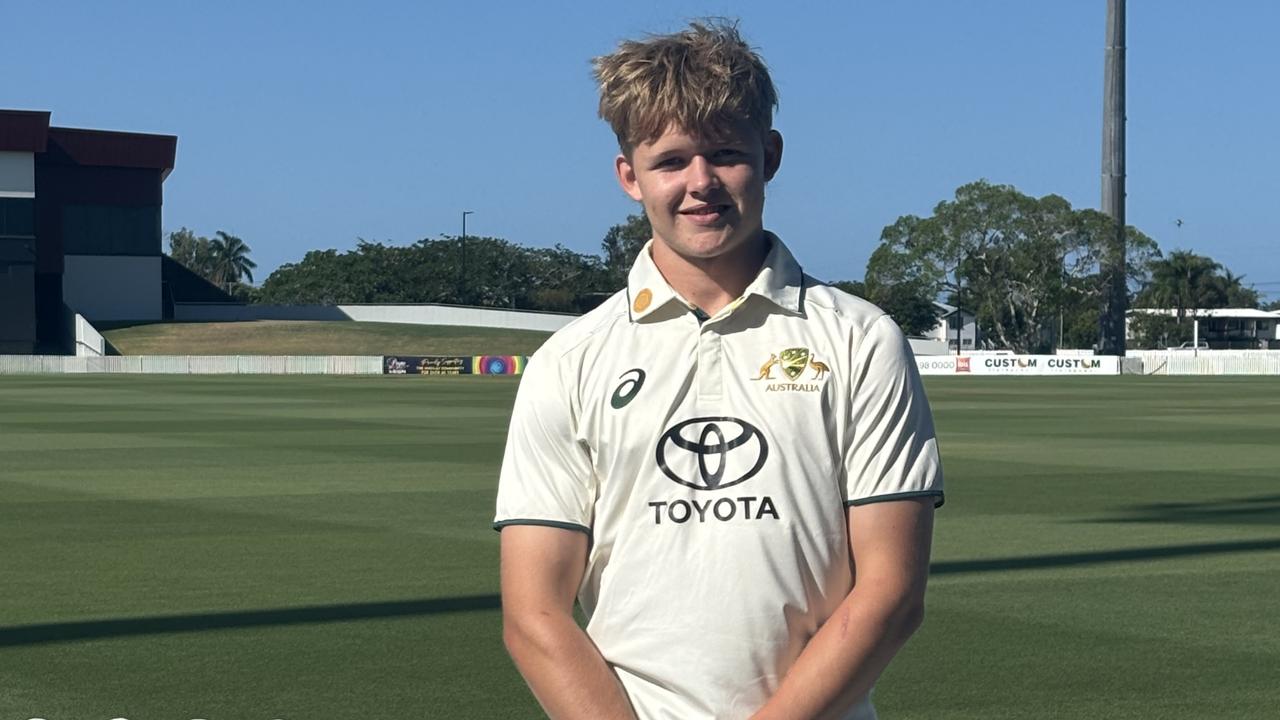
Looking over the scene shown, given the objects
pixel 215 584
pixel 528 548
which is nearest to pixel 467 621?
pixel 215 584

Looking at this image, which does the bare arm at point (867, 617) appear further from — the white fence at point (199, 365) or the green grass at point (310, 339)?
the green grass at point (310, 339)

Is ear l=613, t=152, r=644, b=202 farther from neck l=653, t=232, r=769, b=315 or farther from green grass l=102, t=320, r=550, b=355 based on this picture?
green grass l=102, t=320, r=550, b=355

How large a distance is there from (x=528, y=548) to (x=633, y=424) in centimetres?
31

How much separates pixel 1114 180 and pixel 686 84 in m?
95.4

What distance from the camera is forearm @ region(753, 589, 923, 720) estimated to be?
2.95m

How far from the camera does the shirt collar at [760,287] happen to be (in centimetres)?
318

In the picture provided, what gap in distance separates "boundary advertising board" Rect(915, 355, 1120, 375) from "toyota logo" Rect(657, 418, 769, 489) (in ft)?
247

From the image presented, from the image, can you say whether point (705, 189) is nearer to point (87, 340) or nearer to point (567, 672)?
point (567, 672)

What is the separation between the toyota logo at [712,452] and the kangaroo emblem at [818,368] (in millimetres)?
148

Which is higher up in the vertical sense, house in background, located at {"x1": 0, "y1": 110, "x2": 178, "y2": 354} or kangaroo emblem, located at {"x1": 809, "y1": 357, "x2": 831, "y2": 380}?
house in background, located at {"x1": 0, "y1": 110, "x2": 178, "y2": 354}

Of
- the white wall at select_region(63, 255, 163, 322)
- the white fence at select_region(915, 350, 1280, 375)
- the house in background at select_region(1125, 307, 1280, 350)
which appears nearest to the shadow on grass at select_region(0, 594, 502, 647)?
the white fence at select_region(915, 350, 1280, 375)

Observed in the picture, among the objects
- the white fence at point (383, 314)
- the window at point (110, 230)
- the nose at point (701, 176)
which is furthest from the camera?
the white fence at point (383, 314)

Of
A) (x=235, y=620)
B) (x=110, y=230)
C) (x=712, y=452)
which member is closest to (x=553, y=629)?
(x=712, y=452)

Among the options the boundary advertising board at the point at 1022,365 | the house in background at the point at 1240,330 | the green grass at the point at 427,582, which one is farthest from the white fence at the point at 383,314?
the house in background at the point at 1240,330
